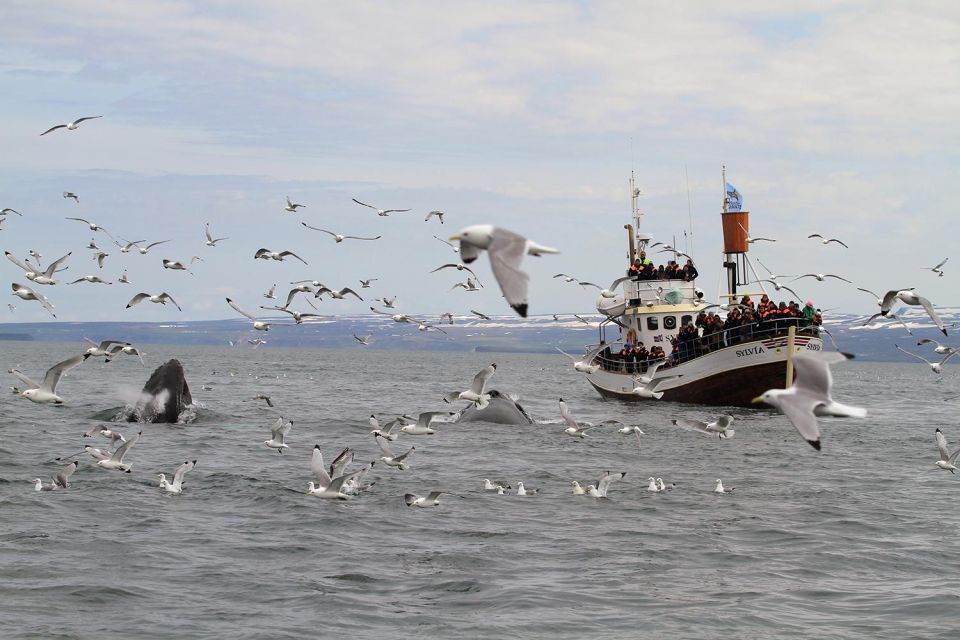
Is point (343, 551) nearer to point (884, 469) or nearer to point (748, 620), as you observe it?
point (748, 620)

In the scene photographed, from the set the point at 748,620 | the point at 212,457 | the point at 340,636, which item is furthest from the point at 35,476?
the point at 748,620

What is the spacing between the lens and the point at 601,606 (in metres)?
15.0

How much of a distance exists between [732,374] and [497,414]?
14.6m

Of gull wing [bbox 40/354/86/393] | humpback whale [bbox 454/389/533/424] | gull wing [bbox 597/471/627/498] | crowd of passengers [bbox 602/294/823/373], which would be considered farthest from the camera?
crowd of passengers [bbox 602/294/823/373]

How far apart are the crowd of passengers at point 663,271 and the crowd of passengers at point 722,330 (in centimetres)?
226

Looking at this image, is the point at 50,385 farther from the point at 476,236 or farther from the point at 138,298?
the point at 476,236

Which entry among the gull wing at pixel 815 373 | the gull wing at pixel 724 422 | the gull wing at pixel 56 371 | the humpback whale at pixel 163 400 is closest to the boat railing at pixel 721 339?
the humpback whale at pixel 163 400

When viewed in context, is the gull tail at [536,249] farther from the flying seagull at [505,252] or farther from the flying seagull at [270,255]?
the flying seagull at [270,255]

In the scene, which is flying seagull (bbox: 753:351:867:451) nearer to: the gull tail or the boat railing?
the gull tail

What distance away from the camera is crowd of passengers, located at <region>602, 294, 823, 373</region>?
4834cm

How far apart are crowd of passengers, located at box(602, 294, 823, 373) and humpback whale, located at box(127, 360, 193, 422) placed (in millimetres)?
18990

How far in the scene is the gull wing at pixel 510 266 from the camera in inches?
432

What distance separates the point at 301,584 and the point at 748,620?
6.15 meters

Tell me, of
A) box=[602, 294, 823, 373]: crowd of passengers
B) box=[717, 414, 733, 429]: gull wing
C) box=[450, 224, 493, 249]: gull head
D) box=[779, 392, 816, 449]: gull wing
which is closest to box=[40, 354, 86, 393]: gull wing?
box=[450, 224, 493, 249]: gull head
